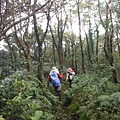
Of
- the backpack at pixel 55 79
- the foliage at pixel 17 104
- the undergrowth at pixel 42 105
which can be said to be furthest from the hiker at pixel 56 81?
the foliage at pixel 17 104

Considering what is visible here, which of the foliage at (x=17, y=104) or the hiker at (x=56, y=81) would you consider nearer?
the foliage at (x=17, y=104)

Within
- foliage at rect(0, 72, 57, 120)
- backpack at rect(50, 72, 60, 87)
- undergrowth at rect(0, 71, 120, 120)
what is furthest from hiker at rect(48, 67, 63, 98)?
foliage at rect(0, 72, 57, 120)

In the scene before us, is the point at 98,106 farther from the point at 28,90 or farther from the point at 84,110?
the point at 28,90

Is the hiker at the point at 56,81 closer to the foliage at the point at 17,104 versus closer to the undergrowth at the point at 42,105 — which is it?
the undergrowth at the point at 42,105

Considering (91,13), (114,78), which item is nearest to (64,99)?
(114,78)

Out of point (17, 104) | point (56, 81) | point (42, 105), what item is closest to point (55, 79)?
point (56, 81)

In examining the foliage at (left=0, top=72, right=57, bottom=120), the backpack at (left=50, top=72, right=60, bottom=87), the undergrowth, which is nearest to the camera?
the foliage at (left=0, top=72, right=57, bottom=120)

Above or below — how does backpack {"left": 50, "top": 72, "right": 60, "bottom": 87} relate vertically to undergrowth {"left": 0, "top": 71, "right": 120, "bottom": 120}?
above

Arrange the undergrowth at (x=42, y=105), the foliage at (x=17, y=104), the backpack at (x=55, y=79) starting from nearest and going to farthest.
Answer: the foliage at (x=17, y=104), the undergrowth at (x=42, y=105), the backpack at (x=55, y=79)

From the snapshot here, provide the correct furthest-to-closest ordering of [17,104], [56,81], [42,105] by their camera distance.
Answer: [56,81], [42,105], [17,104]

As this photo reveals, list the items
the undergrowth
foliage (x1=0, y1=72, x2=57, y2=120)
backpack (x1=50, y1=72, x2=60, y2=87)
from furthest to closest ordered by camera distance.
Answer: backpack (x1=50, y1=72, x2=60, y2=87) → the undergrowth → foliage (x1=0, y1=72, x2=57, y2=120)

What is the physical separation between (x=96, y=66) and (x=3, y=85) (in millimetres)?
8852

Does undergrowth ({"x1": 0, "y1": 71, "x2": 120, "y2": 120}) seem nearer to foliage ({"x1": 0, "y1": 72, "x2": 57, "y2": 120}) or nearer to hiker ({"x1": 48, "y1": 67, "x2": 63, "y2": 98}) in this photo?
foliage ({"x1": 0, "y1": 72, "x2": 57, "y2": 120})

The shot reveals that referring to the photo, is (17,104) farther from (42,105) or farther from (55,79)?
(55,79)
